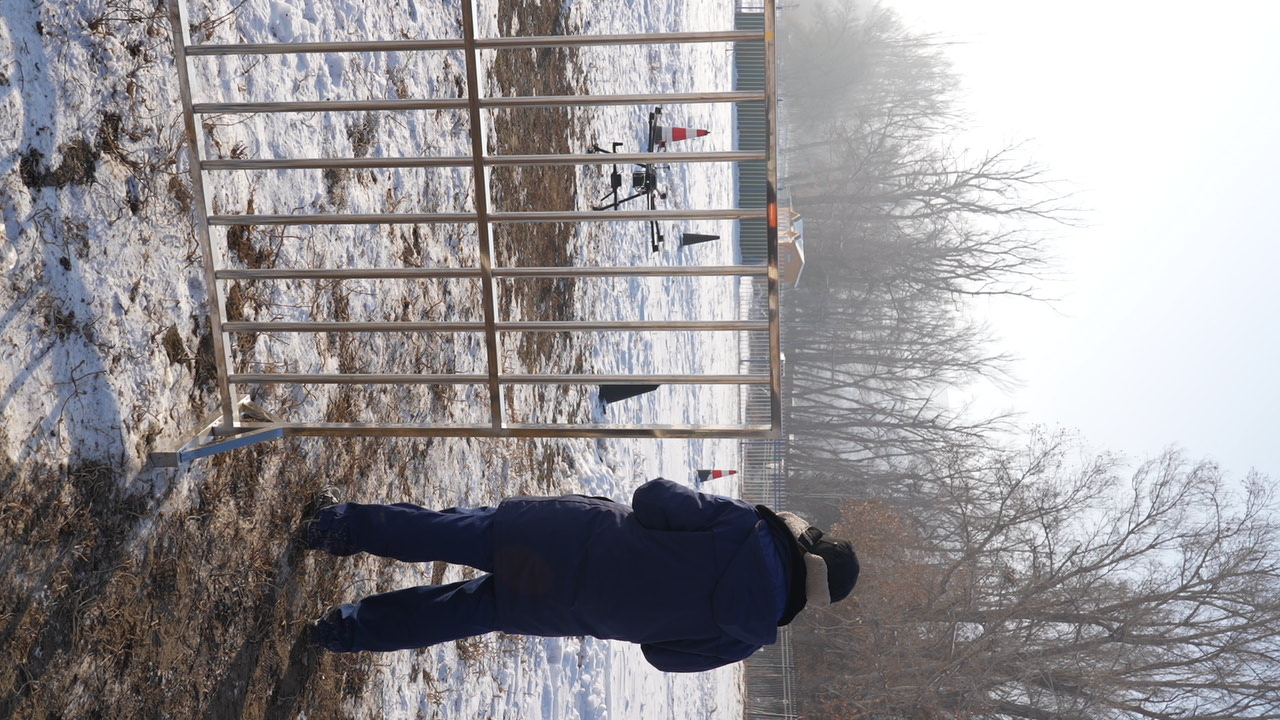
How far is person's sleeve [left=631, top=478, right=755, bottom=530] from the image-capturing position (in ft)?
10.5

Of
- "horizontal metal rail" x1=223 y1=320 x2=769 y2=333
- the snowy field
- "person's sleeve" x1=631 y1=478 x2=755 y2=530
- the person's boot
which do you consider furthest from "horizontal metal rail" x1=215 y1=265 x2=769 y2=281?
the person's boot

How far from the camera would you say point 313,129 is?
3801mm

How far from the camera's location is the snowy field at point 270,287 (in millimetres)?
2396

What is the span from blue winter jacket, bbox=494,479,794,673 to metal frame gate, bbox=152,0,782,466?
0.38 metres

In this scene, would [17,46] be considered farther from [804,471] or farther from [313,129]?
[804,471]

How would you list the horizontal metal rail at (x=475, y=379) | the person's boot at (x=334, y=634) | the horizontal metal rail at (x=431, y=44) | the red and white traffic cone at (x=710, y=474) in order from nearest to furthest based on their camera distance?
1. the horizontal metal rail at (x=431, y=44)
2. the horizontal metal rail at (x=475, y=379)
3. the person's boot at (x=334, y=634)
4. the red and white traffic cone at (x=710, y=474)

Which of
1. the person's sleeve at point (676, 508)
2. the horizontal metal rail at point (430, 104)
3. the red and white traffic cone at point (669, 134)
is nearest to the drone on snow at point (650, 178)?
the red and white traffic cone at point (669, 134)

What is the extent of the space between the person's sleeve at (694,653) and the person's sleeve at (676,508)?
18.6 inches

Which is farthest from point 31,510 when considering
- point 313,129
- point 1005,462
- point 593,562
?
point 1005,462

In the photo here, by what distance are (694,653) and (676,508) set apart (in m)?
0.59

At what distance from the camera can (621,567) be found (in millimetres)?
3178

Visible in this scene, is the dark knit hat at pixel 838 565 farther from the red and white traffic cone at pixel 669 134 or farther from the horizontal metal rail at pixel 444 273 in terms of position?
the red and white traffic cone at pixel 669 134

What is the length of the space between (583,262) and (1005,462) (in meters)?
15.4

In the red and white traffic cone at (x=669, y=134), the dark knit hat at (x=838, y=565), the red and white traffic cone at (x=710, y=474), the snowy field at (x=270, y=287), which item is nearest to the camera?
the snowy field at (x=270, y=287)
